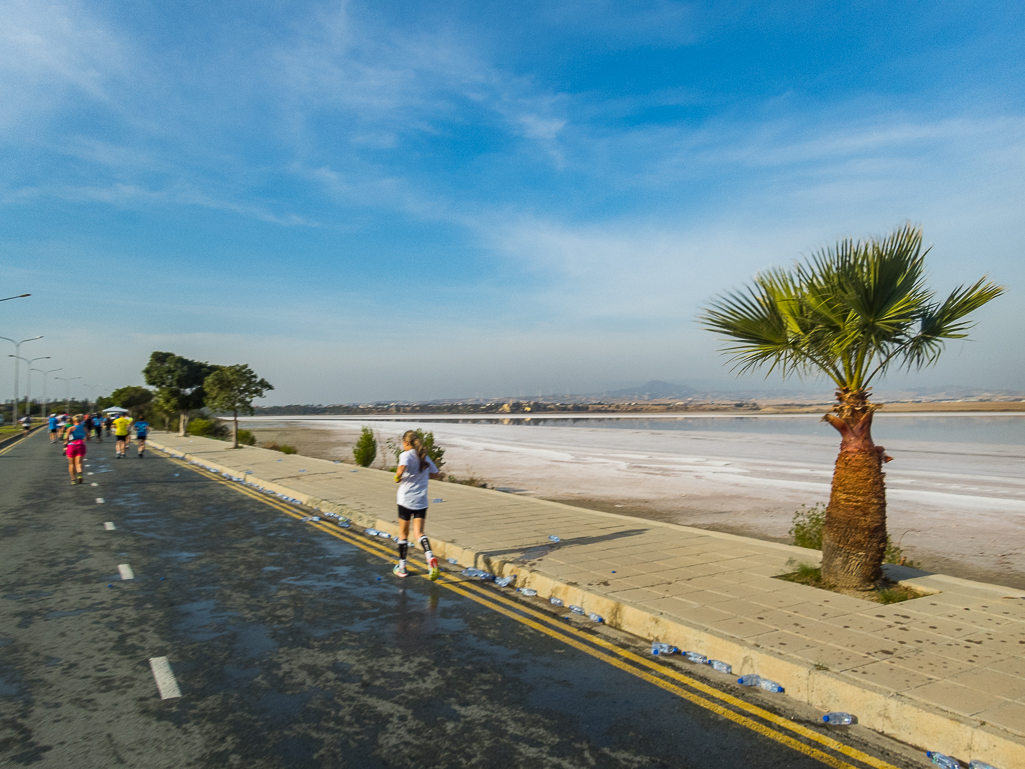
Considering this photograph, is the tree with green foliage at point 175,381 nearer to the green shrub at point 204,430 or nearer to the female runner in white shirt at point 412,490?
the green shrub at point 204,430

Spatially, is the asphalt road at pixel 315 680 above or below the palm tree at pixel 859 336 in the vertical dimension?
below

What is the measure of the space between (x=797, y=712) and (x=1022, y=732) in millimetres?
1325

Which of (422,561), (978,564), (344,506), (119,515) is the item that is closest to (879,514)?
(978,564)

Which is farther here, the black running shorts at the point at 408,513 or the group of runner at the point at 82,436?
the group of runner at the point at 82,436

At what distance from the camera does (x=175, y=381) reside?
5562 centimetres

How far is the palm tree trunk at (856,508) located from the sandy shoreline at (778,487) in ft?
11.6

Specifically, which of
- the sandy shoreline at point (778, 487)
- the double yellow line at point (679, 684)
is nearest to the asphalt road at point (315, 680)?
the double yellow line at point (679, 684)

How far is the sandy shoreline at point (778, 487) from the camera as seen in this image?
12961 mm

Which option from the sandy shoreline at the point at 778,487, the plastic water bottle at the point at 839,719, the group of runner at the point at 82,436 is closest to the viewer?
the plastic water bottle at the point at 839,719

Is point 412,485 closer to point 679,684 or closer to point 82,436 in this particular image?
point 679,684

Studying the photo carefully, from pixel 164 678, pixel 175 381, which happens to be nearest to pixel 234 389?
pixel 175 381

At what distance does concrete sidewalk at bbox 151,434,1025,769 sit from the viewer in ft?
15.5

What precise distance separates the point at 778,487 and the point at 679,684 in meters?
17.0

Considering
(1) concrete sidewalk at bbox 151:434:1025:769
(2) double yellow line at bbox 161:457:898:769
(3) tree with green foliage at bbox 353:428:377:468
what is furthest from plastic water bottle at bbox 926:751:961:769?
(3) tree with green foliage at bbox 353:428:377:468
